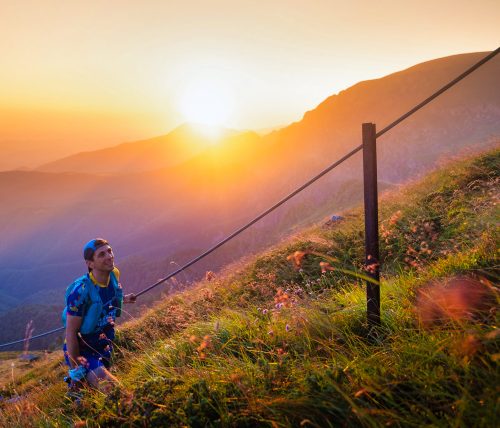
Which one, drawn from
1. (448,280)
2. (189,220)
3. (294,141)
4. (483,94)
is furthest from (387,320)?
(189,220)

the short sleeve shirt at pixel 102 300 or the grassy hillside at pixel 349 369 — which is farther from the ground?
the short sleeve shirt at pixel 102 300

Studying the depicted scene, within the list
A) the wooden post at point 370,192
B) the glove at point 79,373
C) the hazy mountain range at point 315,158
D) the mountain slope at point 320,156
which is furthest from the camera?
the hazy mountain range at point 315,158

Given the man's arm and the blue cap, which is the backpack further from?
the blue cap

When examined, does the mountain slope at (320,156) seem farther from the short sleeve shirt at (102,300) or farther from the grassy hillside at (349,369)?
the grassy hillside at (349,369)

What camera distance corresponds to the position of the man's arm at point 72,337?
482 centimetres

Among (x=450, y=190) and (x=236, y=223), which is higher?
(x=450, y=190)

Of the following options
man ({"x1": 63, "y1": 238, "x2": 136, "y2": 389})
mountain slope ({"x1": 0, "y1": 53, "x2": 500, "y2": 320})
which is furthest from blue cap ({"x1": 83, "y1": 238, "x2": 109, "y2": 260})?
mountain slope ({"x1": 0, "y1": 53, "x2": 500, "y2": 320})

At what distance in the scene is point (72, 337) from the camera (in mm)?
4895

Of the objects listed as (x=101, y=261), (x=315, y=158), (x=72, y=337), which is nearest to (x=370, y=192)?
(x=101, y=261)

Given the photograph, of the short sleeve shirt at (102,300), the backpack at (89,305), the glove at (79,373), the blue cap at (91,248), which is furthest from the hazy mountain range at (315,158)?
the glove at (79,373)

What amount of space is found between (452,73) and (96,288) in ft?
366

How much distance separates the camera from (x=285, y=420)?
2305mm

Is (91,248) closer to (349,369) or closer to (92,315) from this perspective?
(92,315)

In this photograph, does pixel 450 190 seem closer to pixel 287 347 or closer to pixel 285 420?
pixel 287 347
